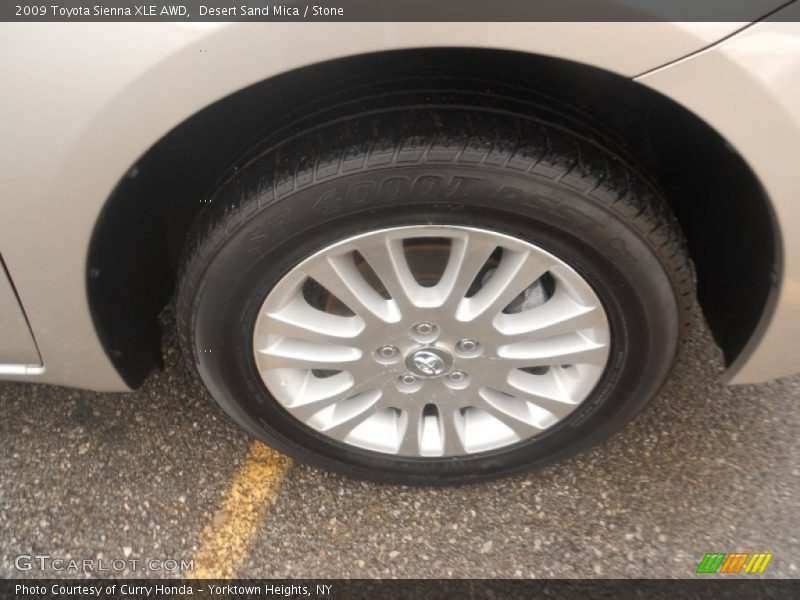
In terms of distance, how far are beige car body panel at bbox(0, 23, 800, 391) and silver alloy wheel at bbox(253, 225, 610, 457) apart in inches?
15.0

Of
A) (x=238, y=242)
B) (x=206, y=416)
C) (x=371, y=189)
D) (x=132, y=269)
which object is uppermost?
(x=371, y=189)

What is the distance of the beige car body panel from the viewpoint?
1116mm

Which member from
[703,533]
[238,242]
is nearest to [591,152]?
[238,242]

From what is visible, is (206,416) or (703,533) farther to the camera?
→ (206,416)

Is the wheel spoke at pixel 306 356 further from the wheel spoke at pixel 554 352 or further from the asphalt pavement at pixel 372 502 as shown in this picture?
the asphalt pavement at pixel 372 502

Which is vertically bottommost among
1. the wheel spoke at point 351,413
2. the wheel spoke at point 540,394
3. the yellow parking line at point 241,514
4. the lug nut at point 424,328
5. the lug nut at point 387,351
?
the yellow parking line at point 241,514

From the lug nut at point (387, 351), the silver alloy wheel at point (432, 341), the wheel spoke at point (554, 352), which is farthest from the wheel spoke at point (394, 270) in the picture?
the wheel spoke at point (554, 352)

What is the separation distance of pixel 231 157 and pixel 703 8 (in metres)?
0.98

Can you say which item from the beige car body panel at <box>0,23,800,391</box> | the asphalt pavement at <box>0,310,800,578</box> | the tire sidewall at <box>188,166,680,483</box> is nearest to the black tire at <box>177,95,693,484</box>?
the tire sidewall at <box>188,166,680,483</box>

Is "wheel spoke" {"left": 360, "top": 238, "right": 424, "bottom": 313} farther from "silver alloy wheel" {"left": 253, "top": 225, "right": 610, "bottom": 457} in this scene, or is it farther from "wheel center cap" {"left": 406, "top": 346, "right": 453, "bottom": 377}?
"wheel center cap" {"left": 406, "top": 346, "right": 453, "bottom": 377}

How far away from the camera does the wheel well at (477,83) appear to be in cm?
144

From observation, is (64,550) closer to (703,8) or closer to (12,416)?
(12,416)

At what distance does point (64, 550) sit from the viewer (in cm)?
177

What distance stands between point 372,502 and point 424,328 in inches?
22.9
